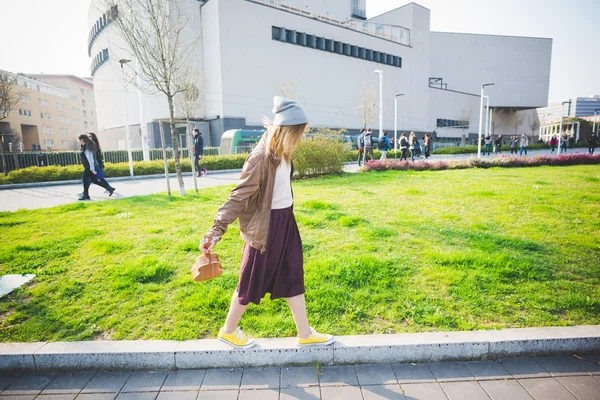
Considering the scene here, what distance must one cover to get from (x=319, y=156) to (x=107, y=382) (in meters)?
10.1

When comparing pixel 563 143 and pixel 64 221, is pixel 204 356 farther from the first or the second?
pixel 563 143

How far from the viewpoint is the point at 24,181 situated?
48.8 feet

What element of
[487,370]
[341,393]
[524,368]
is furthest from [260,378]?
[524,368]

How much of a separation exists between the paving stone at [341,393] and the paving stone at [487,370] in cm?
96

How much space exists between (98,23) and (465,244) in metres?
52.6

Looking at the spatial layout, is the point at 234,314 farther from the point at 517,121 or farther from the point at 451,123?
the point at 517,121

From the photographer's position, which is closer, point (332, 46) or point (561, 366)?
point (561, 366)

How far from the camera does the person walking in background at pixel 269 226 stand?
2.59 metres

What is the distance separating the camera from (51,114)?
245ft

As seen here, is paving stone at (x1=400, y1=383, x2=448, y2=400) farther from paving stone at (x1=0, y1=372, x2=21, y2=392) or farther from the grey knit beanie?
paving stone at (x1=0, y1=372, x2=21, y2=392)

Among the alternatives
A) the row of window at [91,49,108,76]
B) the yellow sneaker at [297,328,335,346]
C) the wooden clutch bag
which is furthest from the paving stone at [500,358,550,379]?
the row of window at [91,49,108,76]

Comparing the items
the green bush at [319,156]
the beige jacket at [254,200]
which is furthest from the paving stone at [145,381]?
the green bush at [319,156]

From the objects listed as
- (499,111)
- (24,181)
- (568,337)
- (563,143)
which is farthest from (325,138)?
(499,111)

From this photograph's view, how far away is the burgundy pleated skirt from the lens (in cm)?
271
